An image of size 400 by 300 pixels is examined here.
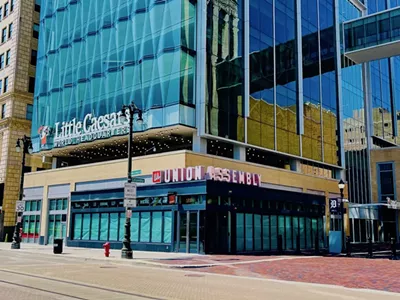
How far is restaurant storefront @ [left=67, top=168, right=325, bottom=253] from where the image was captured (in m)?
31.5

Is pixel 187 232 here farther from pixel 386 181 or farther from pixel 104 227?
pixel 386 181

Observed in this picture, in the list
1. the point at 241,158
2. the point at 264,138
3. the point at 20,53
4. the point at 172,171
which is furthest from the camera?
the point at 20,53

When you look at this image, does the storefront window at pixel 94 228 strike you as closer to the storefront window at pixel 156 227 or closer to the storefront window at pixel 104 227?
the storefront window at pixel 104 227

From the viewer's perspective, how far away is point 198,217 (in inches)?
1226

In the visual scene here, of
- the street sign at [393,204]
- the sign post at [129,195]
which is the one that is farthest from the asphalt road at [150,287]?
the street sign at [393,204]

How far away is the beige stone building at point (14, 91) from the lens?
5284 centimetres

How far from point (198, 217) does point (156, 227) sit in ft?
14.0

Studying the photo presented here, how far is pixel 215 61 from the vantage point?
37812mm

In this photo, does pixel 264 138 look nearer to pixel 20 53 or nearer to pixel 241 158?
pixel 241 158

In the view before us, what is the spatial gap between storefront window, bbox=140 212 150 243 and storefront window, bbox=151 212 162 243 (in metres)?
0.51

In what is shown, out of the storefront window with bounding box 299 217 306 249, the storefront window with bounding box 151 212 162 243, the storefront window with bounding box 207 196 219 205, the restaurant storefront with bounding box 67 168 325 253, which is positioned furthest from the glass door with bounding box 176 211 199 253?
the storefront window with bounding box 299 217 306 249

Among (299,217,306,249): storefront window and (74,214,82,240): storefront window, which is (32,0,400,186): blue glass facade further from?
(74,214,82,240): storefront window

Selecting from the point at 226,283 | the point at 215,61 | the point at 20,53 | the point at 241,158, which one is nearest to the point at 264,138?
the point at 241,158

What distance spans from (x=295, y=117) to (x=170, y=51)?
54.4 ft
